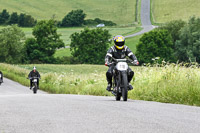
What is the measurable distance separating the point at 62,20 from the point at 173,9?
32735mm

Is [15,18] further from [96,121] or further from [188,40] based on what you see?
[96,121]

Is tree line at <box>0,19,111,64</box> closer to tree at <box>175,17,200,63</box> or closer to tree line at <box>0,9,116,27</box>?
tree at <box>175,17,200,63</box>

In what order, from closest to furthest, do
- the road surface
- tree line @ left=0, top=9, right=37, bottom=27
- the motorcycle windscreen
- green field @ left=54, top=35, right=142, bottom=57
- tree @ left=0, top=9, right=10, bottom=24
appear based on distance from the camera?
1. the motorcycle windscreen
2. green field @ left=54, top=35, right=142, bottom=57
3. the road surface
4. tree line @ left=0, top=9, right=37, bottom=27
5. tree @ left=0, top=9, right=10, bottom=24

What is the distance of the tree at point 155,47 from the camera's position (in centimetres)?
8750

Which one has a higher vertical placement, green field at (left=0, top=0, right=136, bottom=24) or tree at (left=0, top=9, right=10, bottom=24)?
green field at (left=0, top=0, right=136, bottom=24)

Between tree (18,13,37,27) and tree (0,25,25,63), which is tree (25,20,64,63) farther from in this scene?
tree (18,13,37,27)

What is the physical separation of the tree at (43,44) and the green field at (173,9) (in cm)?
3473

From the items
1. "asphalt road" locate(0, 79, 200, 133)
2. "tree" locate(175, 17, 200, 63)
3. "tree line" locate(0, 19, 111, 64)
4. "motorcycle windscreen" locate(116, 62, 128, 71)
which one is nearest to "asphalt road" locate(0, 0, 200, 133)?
"asphalt road" locate(0, 79, 200, 133)

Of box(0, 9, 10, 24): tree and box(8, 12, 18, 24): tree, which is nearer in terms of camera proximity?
box(8, 12, 18, 24): tree

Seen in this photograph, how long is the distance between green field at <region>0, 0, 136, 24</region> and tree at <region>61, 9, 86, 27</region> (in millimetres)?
3114

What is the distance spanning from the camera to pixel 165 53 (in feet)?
291

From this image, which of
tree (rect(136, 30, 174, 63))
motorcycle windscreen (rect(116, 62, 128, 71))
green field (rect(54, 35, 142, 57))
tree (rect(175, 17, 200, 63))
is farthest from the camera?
green field (rect(54, 35, 142, 57))

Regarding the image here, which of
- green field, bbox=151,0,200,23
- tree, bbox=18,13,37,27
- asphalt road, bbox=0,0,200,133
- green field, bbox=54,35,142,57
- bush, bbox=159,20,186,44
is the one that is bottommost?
asphalt road, bbox=0,0,200,133

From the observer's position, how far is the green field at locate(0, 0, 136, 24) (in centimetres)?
13350
